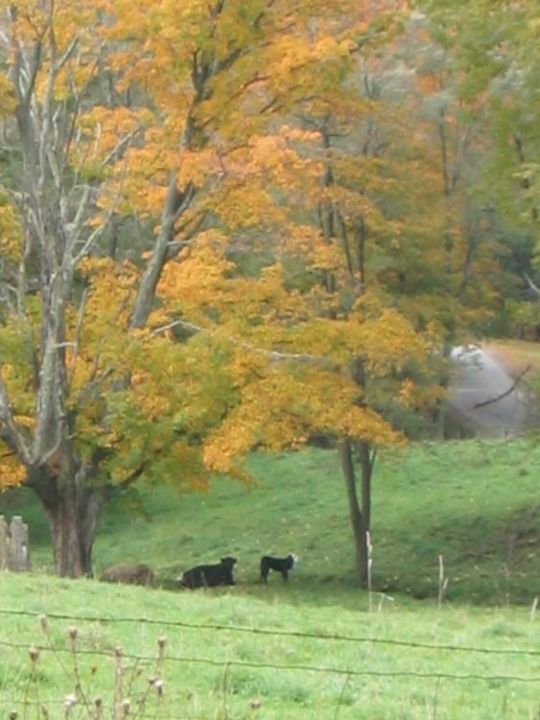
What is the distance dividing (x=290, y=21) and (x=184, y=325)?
4665 mm

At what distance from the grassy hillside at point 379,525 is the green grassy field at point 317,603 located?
0.07 m

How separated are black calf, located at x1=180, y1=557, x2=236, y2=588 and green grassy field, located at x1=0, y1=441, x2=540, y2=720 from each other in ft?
1.69

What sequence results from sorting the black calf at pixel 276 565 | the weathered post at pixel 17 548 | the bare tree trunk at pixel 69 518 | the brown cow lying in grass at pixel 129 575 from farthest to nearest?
1. the black calf at pixel 276 565
2. the brown cow lying in grass at pixel 129 575
3. the bare tree trunk at pixel 69 518
4. the weathered post at pixel 17 548

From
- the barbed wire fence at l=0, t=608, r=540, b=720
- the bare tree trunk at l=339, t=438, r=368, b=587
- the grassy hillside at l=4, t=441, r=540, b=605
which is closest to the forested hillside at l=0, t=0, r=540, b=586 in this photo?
the bare tree trunk at l=339, t=438, r=368, b=587

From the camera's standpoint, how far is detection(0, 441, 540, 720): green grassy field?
840 centimetres

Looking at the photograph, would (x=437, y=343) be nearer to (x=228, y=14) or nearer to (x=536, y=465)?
(x=228, y=14)

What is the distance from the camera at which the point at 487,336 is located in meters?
32.1

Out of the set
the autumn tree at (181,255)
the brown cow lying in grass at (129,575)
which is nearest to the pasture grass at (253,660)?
the autumn tree at (181,255)

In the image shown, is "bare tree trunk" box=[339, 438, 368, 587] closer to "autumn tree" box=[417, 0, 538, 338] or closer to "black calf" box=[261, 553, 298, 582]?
"black calf" box=[261, 553, 298, 582]

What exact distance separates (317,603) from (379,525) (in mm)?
9556

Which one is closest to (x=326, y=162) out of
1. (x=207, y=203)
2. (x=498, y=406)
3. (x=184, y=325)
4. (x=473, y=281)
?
(x=207, y=203)

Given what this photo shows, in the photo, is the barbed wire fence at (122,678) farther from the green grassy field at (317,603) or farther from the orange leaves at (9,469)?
the orange leaves at (9,469)

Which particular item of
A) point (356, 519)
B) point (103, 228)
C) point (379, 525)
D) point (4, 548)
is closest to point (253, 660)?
point (4, 548)

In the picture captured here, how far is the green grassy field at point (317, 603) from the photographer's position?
840cm
